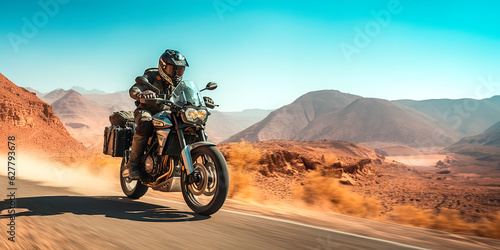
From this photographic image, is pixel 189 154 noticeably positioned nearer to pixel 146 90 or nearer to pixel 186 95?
pixel 186 95

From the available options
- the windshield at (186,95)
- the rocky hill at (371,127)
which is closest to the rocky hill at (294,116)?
the rocky hill at (371,127)

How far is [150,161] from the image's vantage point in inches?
260

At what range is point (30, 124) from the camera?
4197 centimetres

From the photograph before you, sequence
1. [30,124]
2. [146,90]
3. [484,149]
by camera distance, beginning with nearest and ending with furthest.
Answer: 1. [146,90]
2. [30,124]
3. [484,149]

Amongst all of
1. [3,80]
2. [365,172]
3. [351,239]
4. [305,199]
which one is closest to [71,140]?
[3,80]

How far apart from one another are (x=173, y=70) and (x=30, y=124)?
41.3m

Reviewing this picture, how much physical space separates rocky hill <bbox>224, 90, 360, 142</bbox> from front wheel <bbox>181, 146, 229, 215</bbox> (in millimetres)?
114588

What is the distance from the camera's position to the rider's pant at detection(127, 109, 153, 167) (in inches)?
260

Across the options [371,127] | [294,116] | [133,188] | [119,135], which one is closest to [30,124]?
[119,135]

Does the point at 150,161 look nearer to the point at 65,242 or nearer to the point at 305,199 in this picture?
the point at 65,242

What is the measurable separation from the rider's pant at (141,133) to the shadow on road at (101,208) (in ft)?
2.58

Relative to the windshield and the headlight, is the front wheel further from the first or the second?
the windshield

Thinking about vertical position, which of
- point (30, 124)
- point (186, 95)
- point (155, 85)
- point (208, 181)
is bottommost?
point (208, 181)

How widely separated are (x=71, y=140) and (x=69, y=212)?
4246cm
